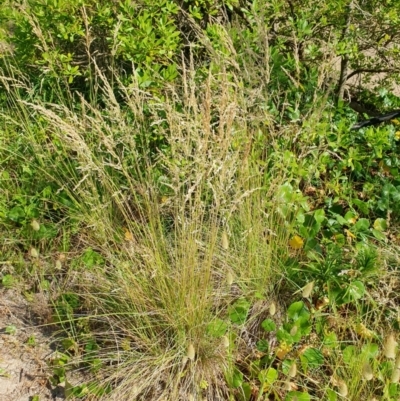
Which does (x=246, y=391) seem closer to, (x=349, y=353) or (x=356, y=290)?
(x=349, y=353)

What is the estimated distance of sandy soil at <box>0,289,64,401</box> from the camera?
8.07 ft

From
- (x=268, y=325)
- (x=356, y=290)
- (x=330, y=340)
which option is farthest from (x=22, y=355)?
(x=356, y=290)

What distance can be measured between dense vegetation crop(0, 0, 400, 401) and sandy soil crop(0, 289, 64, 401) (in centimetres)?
8

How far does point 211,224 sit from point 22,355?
1136mm

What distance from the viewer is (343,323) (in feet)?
7.94

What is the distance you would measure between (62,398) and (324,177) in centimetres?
192

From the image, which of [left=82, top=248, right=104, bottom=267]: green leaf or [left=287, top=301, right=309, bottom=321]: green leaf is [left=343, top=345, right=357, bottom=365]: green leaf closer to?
[left=287, top=301, right=309, bottom=321]: green leaf

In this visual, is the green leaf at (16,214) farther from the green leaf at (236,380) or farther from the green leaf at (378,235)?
the green leaf at (378,235)

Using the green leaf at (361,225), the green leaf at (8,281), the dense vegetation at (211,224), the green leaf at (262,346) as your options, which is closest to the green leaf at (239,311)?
the dense vegetation at (211,224)

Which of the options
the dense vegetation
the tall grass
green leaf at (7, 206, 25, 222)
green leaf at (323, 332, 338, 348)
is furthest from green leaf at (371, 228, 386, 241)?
green leaf at (7, 206, 25, 222)

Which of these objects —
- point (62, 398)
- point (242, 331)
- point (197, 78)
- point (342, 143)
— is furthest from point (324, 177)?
point (62, 398)

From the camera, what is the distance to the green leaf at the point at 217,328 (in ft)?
7.61

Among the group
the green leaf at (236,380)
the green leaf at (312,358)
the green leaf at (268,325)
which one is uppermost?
the green leaf at (268,325)

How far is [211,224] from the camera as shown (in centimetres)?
236
